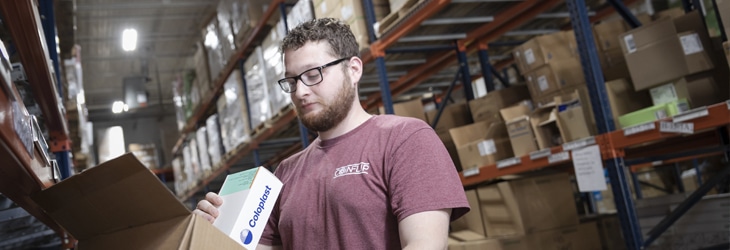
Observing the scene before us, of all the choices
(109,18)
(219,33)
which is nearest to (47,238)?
(219,33)

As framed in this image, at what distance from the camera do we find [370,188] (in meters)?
1.86

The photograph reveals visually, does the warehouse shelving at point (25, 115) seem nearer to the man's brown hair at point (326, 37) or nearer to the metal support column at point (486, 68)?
the man's brown hair at point (326, 37)

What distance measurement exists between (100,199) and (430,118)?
14.0 feet

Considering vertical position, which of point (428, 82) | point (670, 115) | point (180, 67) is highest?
point (180, 67)

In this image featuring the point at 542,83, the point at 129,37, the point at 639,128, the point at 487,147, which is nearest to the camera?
the point at 639,128

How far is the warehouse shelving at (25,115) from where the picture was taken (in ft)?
4.72

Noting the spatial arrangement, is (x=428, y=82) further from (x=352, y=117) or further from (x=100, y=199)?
(x=100, y=199)

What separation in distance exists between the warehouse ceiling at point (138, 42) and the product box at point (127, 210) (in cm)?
897

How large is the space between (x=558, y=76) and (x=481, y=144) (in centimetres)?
72

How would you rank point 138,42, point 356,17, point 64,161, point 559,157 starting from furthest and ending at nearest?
point 138,42
point 356,17
point 64,161
point 559,157

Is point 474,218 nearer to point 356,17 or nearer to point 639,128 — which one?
point 639,128

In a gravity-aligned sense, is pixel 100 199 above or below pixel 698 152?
above

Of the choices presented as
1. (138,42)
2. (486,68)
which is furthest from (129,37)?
(486,68)

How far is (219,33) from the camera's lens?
9.05 m
